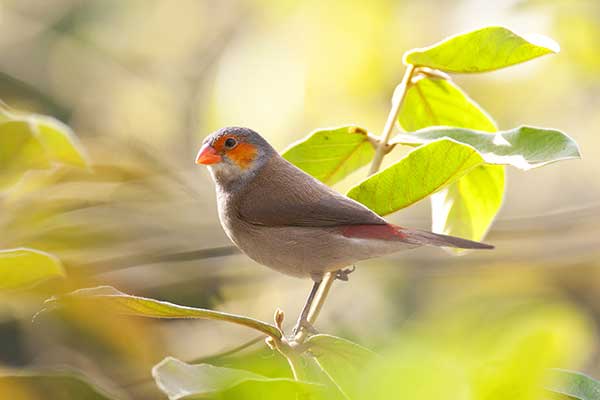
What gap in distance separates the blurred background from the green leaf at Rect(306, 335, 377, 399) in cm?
86

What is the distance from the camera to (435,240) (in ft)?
6.84

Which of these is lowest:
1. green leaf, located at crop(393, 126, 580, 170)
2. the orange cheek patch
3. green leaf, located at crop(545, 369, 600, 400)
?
the orange cheek patch

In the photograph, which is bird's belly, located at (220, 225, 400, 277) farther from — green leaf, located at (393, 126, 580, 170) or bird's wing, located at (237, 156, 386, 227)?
green leaf, located at (393, 126, 580, 170)

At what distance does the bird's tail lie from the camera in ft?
6.48

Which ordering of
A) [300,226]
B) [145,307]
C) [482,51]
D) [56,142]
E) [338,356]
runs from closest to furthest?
[145,307] < [338,356] < [482,51] < [56,142] < [300,226]

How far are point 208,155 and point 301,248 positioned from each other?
0.68 m

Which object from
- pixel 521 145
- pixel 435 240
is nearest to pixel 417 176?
pixel 521 145

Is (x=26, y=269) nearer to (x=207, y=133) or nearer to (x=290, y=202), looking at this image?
(x=290, y=202)

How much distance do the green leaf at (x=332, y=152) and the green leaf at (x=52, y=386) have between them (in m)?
0.75

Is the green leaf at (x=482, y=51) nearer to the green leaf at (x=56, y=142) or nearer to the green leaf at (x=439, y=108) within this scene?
the green leaf at (x=439, y=108)

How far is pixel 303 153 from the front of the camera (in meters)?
2.20

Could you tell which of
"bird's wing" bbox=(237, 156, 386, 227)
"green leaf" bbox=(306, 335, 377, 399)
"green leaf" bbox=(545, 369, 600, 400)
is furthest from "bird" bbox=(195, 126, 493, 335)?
"green leaf" bbox=(545, 369, 600, 400)

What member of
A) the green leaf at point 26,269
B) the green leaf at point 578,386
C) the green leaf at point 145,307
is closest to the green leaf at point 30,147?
the green leaf at point 26,269

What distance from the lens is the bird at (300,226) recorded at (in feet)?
7.34
